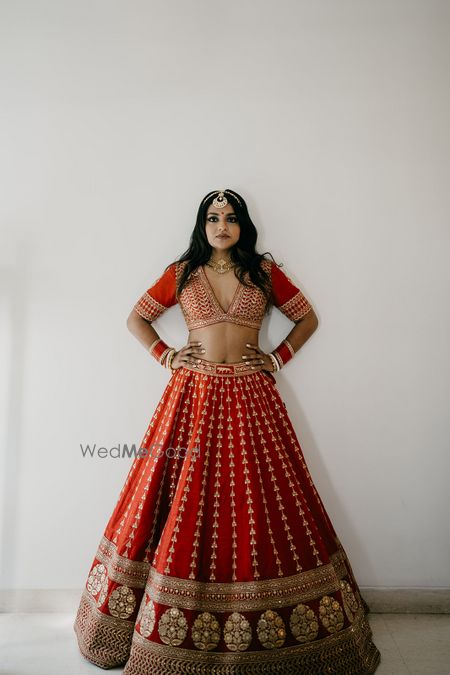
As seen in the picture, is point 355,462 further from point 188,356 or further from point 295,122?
point 295,122

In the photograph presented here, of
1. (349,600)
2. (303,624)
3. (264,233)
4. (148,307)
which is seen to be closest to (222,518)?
(303,624)

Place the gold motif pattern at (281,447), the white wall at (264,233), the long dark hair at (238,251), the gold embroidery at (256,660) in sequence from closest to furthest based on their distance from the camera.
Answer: the gold embroidery at (256,660) < the gold motif pattern at (281,447) < the long dark hair at (238,251) < the white wall at (264,233)

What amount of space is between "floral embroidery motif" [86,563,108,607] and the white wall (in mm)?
319

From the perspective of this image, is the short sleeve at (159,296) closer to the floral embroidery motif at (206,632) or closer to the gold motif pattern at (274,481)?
the gold motif pattern at (274,481)

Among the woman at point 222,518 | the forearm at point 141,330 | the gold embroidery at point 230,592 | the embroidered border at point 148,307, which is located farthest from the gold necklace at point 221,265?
the gold embroidery at point 230,592

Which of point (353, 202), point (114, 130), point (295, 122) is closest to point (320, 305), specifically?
point (353, 202)

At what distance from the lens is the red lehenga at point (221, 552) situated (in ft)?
5.97

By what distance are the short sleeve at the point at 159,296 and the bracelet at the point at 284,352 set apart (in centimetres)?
55

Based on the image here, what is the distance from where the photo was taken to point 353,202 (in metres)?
2.46

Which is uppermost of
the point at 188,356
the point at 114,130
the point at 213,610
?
the point at 114,130

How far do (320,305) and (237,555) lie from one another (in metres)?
1.25

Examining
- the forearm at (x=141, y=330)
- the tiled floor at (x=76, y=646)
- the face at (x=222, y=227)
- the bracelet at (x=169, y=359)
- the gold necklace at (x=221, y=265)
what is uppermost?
the face at (x=222, y=227)

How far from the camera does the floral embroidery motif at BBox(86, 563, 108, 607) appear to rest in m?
2.03

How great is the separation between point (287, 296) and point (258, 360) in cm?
36
